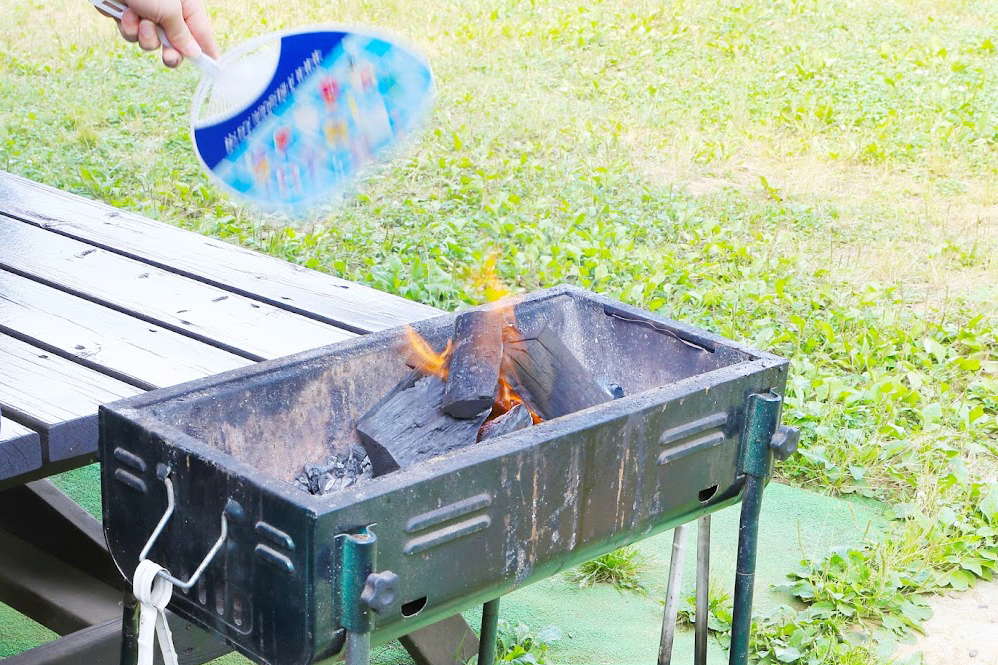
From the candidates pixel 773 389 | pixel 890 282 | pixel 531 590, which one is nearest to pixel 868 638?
pixel 531 590

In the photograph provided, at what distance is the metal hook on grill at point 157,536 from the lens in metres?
1.53

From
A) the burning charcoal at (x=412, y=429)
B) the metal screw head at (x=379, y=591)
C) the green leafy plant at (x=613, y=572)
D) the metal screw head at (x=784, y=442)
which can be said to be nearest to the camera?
the metal screw head at (x=379, y=591)

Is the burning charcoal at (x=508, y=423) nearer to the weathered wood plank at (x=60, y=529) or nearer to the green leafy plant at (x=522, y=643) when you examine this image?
the green leafy plant at (x=522, y=643)

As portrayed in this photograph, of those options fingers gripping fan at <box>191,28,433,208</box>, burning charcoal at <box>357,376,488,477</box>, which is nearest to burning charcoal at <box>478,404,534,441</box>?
burning charcoal at <box>357,376,488,477</box>

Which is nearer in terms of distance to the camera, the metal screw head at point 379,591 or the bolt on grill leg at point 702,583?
the metal screw head at point 379,591

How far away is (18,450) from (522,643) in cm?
135

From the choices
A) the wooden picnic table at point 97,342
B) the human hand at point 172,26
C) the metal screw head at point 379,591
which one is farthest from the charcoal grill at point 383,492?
the human hand at point 172,26

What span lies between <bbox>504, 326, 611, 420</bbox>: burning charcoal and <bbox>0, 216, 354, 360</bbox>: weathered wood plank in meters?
0.43

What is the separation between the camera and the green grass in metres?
3.65

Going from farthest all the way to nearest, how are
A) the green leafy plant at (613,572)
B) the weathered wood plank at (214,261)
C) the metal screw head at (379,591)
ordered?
the green leafy plant at (613,572)
the weathered wood plank at (214,261)
the metal screw head at (379,591)

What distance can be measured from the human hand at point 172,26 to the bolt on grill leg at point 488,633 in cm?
115

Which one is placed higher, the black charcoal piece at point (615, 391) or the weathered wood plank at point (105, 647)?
the black charcoal piece at point (615, 391)

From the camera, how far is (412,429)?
189 cm

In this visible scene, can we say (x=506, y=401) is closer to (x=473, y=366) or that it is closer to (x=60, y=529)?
(x=473, y=366)
